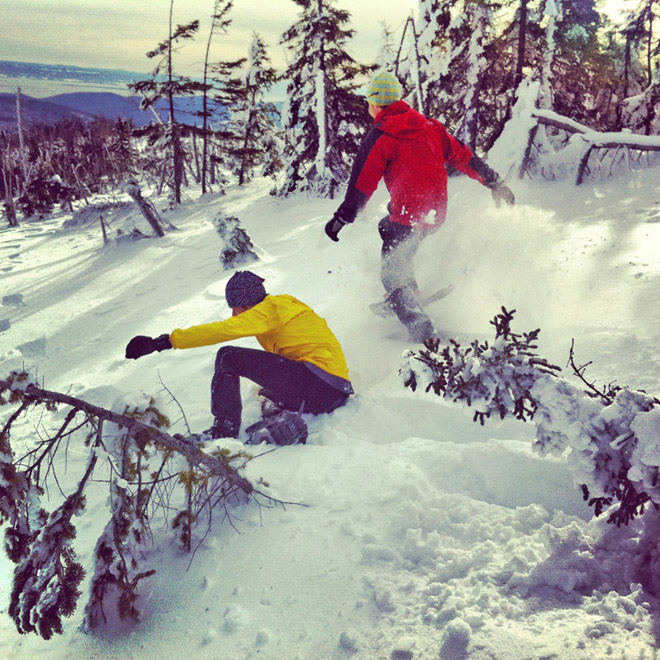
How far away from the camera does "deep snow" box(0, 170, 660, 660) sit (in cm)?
190

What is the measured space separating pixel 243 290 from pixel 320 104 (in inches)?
520

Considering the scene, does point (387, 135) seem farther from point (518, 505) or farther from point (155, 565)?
point (155, 565)

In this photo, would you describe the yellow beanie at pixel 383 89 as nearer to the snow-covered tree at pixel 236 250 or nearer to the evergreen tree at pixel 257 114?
the snow-covered tree at pixel 236 250

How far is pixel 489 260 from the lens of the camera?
592cm

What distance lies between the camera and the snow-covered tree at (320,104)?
1498cm

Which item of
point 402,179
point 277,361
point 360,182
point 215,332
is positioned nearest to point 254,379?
point 277,361

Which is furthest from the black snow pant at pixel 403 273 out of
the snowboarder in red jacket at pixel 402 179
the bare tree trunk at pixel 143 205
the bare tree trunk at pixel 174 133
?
the bare tree trunk at pixel 174 133

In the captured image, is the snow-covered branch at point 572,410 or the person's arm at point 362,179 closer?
the snow-covered branch at point 572,410

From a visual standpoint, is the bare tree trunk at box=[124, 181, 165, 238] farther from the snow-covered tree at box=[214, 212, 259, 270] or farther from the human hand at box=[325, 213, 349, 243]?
the human hand at box=[325, 213, 349, 243]

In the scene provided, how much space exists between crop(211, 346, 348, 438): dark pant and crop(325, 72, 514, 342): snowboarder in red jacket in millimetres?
1414

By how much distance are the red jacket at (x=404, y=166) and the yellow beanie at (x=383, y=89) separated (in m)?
0.08

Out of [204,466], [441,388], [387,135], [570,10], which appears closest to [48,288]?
[387,135]

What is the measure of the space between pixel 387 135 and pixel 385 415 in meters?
2.52

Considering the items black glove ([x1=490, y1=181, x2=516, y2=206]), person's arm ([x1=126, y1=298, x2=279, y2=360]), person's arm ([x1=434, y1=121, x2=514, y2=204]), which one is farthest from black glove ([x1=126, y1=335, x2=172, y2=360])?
black glove ([x1=490, y1=181, x2=516, y2=206])
